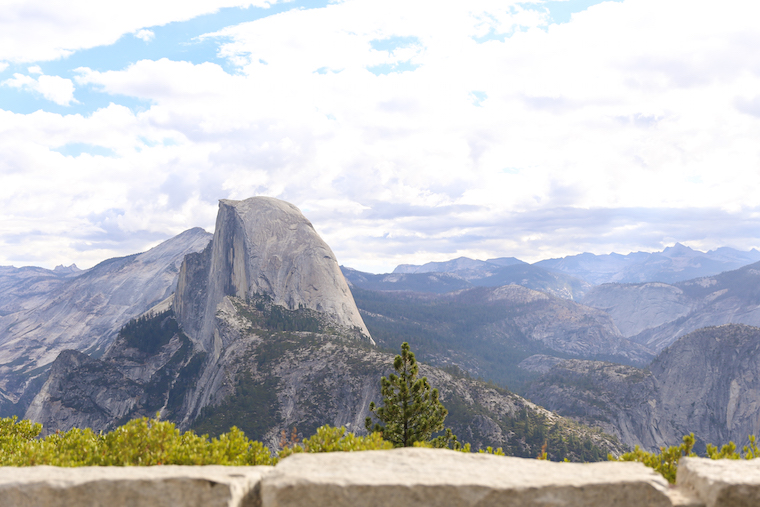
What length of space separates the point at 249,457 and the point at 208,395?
11875 cm

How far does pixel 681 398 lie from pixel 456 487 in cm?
22402

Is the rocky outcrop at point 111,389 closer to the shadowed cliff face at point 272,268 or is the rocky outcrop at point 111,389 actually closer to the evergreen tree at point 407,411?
the shadowed cliff face at point 272,268

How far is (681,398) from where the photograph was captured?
192 meters

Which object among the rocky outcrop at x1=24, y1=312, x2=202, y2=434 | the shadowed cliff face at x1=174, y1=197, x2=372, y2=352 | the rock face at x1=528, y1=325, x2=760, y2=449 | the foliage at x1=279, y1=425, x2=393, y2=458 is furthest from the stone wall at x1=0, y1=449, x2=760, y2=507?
the rock face at x1=528, y1=325, x2=760, y2=449

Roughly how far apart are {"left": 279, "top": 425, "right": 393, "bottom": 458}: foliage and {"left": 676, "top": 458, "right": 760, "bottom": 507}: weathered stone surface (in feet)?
30.3

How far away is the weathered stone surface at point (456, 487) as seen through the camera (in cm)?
1060

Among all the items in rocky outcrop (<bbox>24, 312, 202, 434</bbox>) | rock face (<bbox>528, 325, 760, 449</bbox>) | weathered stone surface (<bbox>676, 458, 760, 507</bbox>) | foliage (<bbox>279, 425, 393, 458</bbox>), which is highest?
weathered stone surface (<bbox>676, 458, 760, 507</bbox>)

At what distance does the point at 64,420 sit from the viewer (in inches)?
6550

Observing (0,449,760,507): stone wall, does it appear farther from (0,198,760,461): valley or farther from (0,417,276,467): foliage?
(0,198,760,461): valley

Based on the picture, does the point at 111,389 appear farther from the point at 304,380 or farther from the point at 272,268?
the point at 304,380

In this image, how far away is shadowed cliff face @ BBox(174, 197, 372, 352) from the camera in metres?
172

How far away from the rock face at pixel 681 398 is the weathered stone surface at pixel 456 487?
172 m

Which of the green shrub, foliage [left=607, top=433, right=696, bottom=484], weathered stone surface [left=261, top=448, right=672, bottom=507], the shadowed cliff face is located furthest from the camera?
the shadowed cliff face

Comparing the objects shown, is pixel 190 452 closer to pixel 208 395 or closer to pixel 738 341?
pixel 208 395
